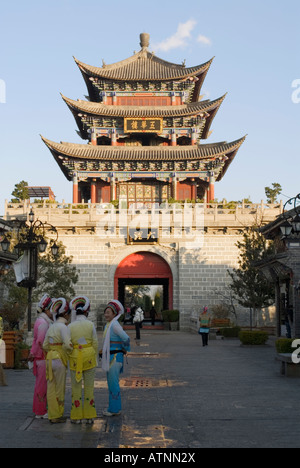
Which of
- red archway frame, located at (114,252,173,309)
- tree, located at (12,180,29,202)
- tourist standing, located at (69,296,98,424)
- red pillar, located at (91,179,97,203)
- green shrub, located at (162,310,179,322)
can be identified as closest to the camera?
tourist standing, located at (69,296,98,424)

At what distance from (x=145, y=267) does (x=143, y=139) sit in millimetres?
10303

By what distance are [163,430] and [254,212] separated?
29.9 m

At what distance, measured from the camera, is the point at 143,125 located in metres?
41.1

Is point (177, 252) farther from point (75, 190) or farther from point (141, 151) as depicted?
point (75, 190)

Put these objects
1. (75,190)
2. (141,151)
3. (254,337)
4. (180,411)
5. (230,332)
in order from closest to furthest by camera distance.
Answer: (180,411) → (254,337) → (230,332) → (75,190) → (141,151)

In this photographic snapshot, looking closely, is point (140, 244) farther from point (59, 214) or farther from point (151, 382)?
point (151, 382)

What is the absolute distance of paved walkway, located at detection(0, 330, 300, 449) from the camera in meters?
7.11

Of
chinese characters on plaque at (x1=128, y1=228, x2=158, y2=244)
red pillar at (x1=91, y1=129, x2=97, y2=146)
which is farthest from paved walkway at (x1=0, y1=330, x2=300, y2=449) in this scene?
red pillar at (x1=91, y1=129, x2=97, y2=146)

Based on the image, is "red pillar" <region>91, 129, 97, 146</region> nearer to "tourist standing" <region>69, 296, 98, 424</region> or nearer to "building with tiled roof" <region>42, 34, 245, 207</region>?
"building with tiled roof" <region>42, 34, 245, 207</region>

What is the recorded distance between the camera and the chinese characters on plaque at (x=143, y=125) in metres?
41.0

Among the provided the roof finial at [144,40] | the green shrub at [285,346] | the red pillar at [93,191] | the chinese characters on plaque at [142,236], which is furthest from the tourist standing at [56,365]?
the roof finial at [144,40]

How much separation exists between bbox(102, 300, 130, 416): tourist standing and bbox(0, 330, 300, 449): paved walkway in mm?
251

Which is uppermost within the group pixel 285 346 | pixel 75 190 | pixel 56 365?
pixel 75 190

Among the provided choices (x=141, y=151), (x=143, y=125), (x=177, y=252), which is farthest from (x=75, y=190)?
(x=177, y=252)
